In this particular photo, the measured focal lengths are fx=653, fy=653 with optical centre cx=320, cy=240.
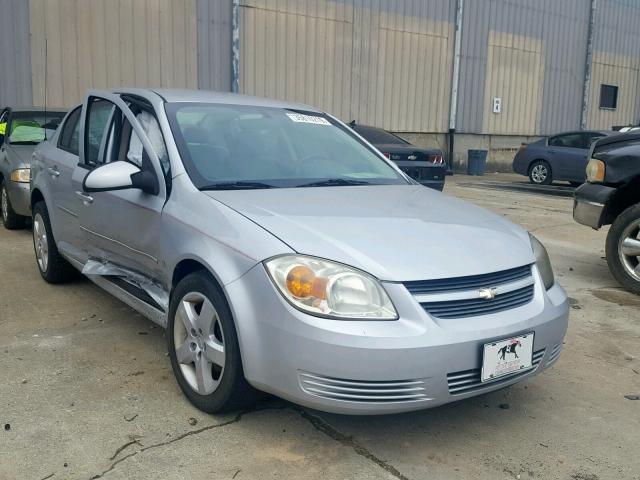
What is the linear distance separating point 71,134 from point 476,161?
15698 mm

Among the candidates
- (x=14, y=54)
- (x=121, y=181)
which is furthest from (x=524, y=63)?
(x=121, y=181)

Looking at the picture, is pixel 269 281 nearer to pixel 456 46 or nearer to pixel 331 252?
pixel 331 252

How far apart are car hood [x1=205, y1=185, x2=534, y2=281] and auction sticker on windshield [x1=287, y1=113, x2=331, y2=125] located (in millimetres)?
792

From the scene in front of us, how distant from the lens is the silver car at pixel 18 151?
23.0 ft

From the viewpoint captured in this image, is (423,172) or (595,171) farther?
(423,172)

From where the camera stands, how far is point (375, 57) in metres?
17.1

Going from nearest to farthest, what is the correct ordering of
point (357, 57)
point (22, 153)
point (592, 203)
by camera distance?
1. point (592, 203)
2. point (22, 153)
3. point (357, 57)

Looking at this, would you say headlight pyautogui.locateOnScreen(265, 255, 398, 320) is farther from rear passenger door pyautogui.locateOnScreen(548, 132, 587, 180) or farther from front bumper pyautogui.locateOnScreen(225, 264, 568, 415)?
rear passenger door pyautogui.locateOnScreen(548, 132, 587, 180)

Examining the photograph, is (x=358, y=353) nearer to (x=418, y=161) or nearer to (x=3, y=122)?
(x=3, y=122)

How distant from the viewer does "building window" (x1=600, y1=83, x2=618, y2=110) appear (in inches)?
928

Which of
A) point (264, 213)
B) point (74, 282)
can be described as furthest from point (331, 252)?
point (74, 282)

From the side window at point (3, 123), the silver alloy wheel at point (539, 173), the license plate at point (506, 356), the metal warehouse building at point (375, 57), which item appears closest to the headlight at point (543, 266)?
the license plate at point (506, 356)

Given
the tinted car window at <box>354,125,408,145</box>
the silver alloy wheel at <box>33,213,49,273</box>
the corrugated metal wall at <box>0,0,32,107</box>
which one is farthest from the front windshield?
the corrugated metal wall at <box>0,0,32,107</box>

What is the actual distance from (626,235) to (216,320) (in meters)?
3.98
